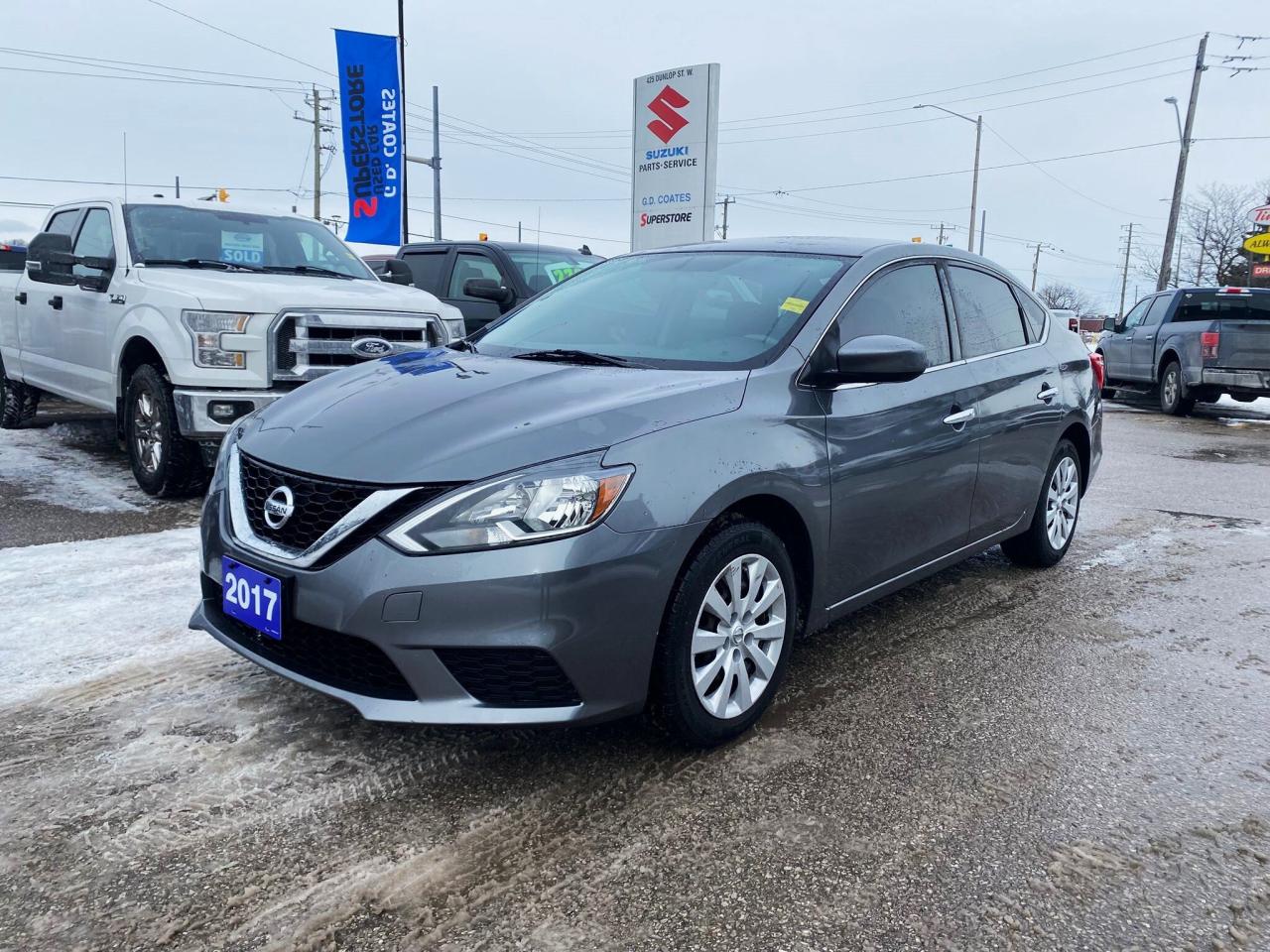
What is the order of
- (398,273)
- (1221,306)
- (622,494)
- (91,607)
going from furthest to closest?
(1221,306)
(398,273)
(91,607)
(622,494)

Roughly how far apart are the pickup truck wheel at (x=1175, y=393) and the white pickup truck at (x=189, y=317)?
11.7 m

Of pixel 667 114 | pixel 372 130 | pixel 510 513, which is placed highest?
pixel 372 130

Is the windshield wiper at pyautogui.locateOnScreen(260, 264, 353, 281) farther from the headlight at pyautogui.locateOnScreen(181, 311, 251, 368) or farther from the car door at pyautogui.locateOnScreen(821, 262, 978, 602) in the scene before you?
the car door at pyautogui.locateOnScreen(821, 262, 978, 602)

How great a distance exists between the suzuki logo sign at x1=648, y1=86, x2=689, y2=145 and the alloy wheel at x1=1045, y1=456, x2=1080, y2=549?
8.33 m

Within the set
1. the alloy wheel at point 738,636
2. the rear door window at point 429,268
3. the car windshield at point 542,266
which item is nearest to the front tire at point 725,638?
the alloy wheel at point 738,636

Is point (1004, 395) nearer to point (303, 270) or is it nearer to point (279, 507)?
point (279, 507)

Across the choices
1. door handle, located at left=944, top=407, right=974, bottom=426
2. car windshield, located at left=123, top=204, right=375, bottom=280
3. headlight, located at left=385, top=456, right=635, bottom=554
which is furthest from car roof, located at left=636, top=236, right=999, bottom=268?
car windshield, located at left=123, top=204, right=375, bottom=280

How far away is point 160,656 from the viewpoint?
3.67 metres

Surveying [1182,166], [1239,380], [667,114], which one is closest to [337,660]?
[667,114]

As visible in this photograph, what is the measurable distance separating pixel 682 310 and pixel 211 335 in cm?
326

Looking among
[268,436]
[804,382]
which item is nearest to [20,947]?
[268,436]

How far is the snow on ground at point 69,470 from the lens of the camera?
20.2 feet

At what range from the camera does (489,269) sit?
10148 millimetres

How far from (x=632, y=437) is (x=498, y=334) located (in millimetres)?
1684
